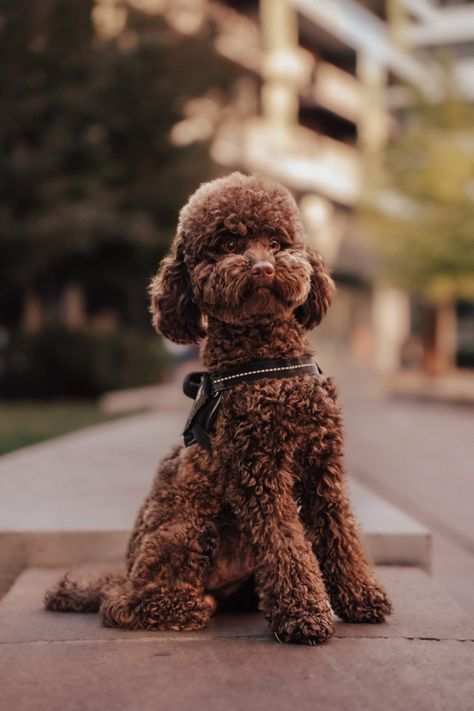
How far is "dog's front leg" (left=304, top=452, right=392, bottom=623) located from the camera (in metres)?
3.32

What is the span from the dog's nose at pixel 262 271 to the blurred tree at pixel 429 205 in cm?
2197

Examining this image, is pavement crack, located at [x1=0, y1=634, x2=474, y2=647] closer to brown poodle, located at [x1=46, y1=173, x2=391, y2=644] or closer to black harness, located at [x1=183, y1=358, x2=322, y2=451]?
brown poodle, located at [x1=46, y1=173, x2=391, y2=644]

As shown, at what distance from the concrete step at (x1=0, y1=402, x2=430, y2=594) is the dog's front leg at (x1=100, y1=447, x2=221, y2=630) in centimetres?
118

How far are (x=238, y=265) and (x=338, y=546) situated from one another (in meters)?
1.02

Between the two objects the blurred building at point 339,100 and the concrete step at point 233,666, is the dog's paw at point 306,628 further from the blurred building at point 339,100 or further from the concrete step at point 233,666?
the blurred building at point 339,100

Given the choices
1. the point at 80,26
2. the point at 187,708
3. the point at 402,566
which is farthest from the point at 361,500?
the point at 80,26

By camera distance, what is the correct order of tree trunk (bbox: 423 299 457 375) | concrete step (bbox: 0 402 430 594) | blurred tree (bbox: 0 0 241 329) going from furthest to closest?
tree trunk (bbox: 423 299 457 375)
blurred tree (bbox: 0 0 241 329)
concrete step (bbox: 0 402 430 594)

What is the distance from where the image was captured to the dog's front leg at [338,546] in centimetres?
332

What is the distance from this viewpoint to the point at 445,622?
352 centimetres

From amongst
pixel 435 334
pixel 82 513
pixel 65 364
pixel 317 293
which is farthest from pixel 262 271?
pixel 435 334

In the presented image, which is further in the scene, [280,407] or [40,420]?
[40,420]

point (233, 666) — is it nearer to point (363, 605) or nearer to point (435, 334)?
point (363, 605)

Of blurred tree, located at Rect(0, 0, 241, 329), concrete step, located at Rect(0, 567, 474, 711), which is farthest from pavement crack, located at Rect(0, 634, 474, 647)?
blurred tree, located at Rect(0, 0, 241, 329)

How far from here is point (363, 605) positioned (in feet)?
11.1
